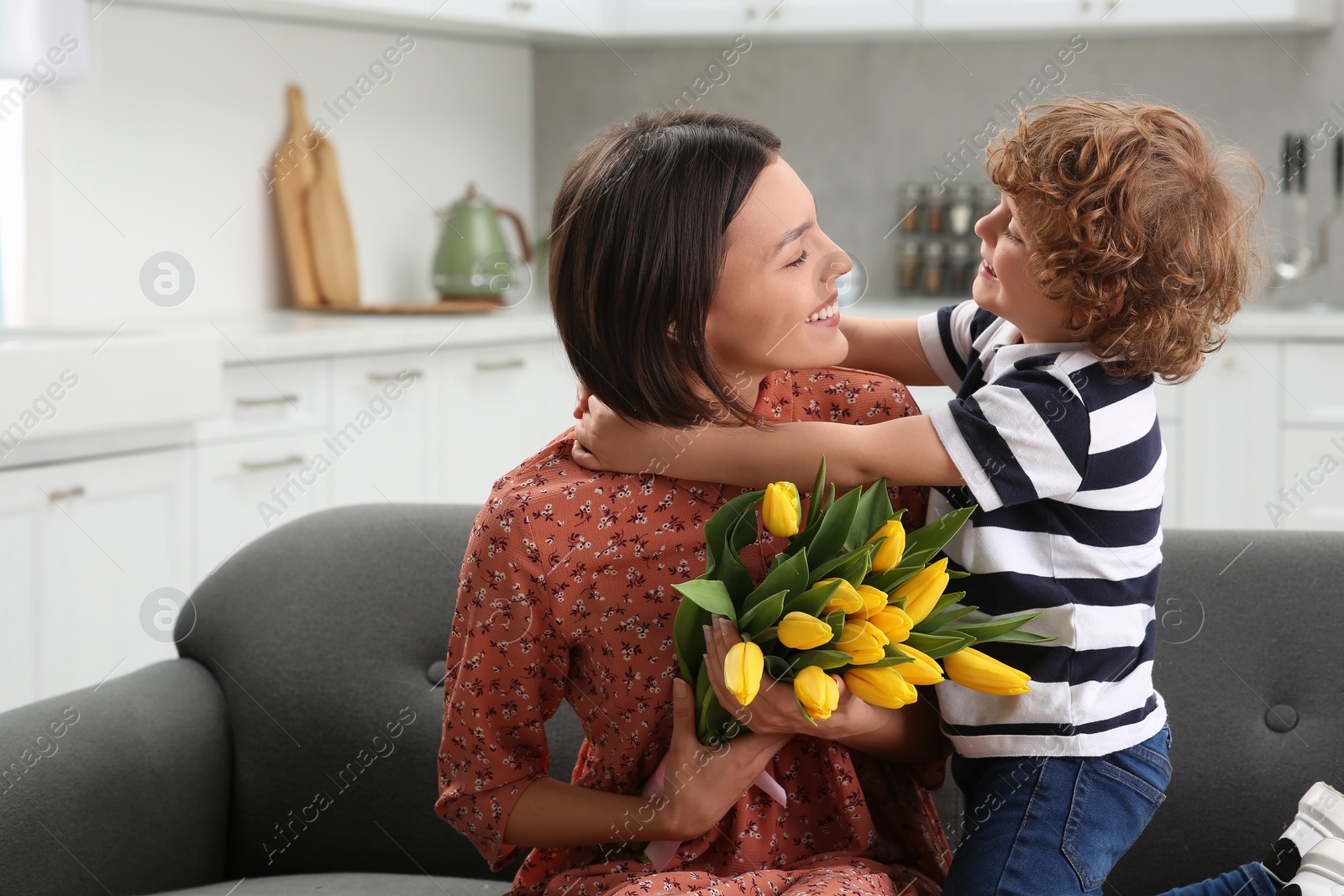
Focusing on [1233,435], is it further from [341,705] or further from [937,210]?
[341,705]

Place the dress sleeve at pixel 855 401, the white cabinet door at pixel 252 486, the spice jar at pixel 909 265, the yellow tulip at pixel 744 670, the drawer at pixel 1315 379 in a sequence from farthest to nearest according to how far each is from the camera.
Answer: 1. the spice jar at pixel 909 265
2. the drawer at pixel 1315 379
3. the white cabinet door at pixel 252 486
4. the dress sleeve at pixel 855 401
5. the yellow tulip at pixel 744 670

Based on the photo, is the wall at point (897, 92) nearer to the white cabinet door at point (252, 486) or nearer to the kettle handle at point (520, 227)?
the kettle handle at point (520, 227)

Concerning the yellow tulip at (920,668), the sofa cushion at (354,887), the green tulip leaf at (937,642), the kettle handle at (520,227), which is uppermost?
the kettle handle at (520,227)

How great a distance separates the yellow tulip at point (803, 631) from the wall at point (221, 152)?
2.77 metres

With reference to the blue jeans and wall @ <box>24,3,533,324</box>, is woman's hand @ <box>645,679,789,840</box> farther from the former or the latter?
wall @ <box>24,3,533,324</box>

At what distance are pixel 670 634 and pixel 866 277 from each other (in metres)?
3.49

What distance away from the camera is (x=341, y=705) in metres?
1.58

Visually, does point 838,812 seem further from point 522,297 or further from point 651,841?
point 522,297

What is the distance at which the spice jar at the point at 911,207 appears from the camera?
14.4 feet

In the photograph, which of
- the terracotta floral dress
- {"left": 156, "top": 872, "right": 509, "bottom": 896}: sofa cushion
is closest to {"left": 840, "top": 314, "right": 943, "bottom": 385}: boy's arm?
the terracotta floral dress

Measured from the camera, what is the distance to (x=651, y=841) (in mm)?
1172

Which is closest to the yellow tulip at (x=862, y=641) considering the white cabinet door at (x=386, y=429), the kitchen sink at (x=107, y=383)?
the kitchen sink at (x=107, y=383)

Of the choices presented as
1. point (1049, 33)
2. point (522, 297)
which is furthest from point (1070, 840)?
point (1049, 33)

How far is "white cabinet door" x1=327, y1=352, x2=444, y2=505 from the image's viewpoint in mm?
3207
